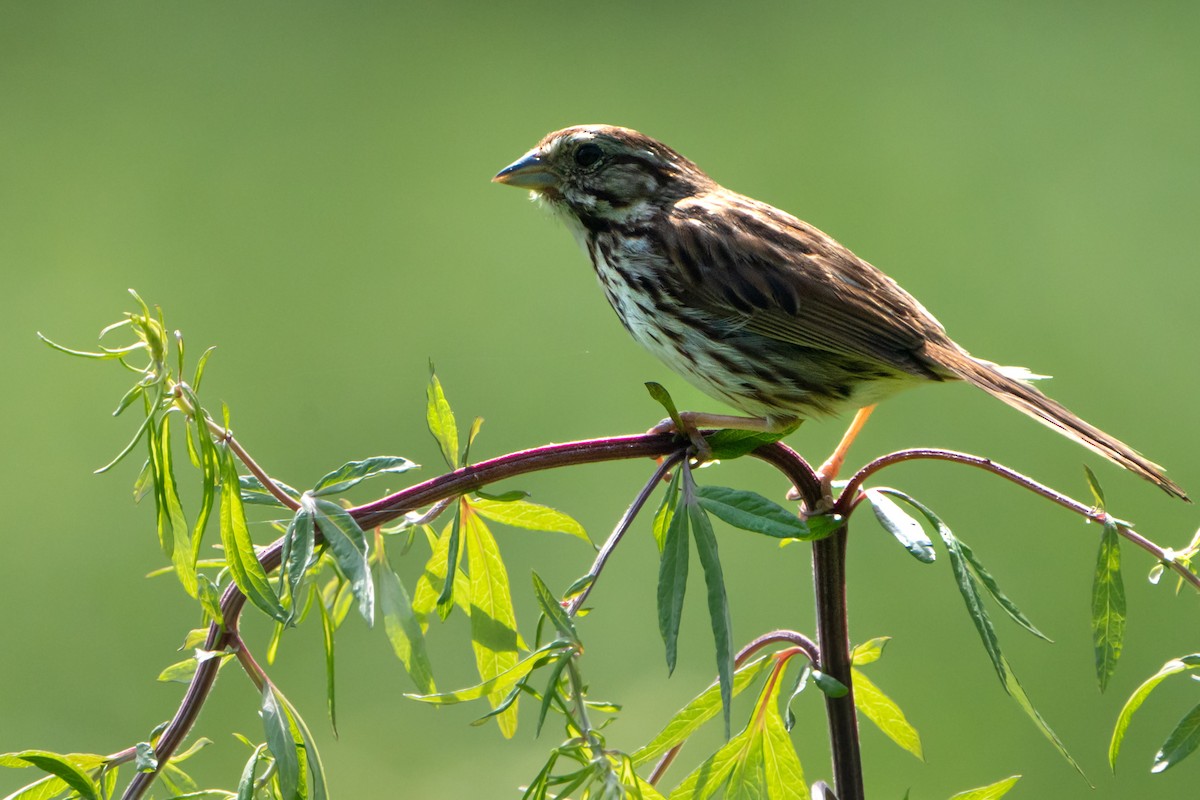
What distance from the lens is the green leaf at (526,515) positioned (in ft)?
5.13

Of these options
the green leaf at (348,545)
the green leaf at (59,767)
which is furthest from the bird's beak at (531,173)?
the green leaf at (59,767)

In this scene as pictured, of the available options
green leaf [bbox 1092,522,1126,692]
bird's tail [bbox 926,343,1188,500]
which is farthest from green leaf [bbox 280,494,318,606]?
bird's tail [bbox 926,343,1188,500]

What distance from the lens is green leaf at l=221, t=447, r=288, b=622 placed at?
1352 mm

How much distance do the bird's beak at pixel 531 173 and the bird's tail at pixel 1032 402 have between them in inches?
35.4

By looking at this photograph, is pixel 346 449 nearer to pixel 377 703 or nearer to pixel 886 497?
pixel 377 703

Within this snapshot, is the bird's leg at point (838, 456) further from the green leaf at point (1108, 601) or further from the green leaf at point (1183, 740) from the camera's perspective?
the green leaf at point (1183, 740)

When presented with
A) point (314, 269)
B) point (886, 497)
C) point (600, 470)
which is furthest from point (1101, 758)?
point (314, 269)

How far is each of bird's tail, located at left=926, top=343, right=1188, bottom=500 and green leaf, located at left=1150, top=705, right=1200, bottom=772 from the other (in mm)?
597

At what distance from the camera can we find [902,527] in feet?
4.91

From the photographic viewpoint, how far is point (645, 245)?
10.1ft

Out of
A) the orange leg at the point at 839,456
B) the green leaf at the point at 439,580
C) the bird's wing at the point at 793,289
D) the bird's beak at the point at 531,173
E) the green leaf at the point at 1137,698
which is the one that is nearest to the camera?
the green leaf at the point at 1137,698

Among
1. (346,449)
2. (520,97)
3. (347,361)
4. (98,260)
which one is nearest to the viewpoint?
(346,449)

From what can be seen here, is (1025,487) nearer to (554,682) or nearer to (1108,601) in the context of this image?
(1108,601)

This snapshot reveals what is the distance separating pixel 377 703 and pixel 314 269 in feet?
6.67
